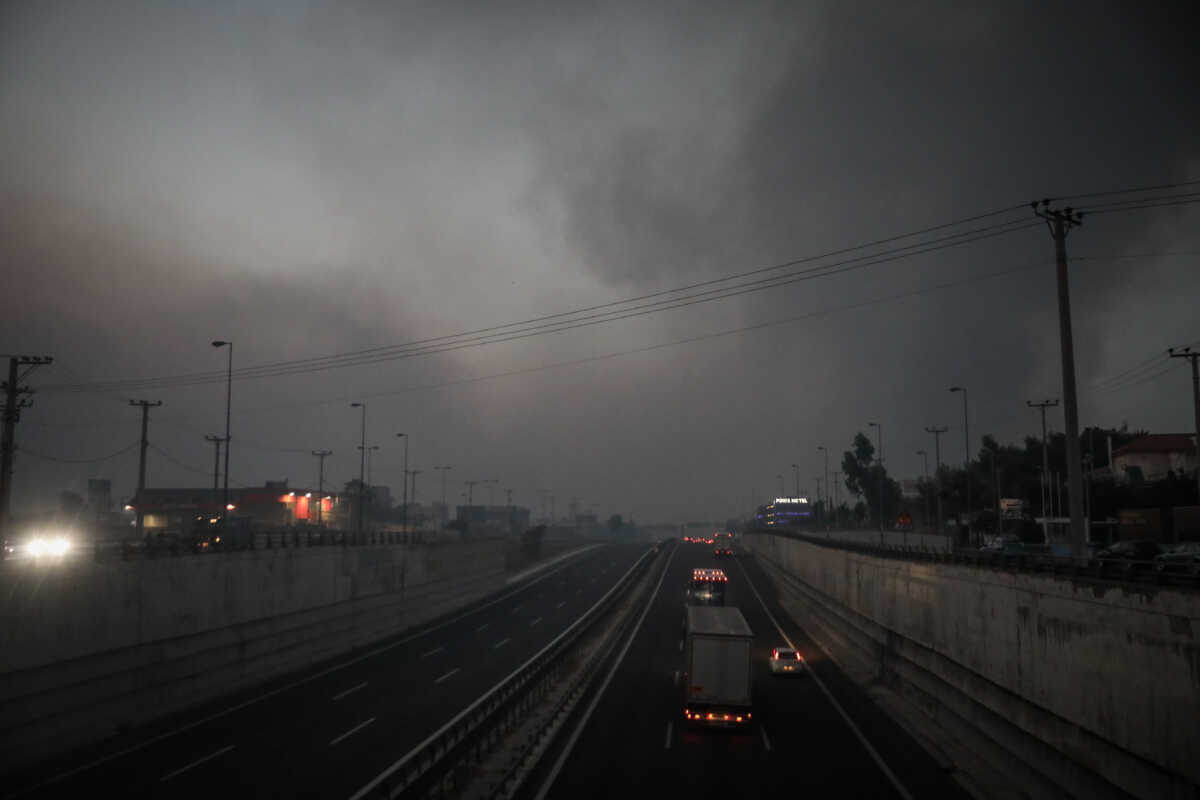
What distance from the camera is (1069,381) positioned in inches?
1156

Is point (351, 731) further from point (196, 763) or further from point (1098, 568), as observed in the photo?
point (1098, 568)

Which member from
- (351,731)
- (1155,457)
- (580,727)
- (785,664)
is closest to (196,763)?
(351,731)

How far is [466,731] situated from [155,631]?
1747 centimetres

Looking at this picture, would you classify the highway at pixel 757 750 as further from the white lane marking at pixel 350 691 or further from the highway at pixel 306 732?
the white lane marking at pixel 350 691

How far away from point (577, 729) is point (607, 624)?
106ft

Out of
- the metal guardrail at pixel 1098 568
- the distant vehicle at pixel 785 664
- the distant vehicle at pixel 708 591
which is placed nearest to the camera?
the metal guardrail at pixel 1098 568

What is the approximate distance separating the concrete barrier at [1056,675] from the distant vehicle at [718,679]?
7.65m

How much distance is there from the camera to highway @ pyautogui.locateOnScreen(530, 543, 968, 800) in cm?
2273

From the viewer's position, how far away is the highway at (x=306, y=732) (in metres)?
24.2

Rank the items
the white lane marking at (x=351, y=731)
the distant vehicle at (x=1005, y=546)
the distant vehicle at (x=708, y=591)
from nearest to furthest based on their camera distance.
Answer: the white lane marking at (x=351, y=731) → the distant vehicle at (x=1005, y=546) → the distant vehicle at (x=708, y=591)

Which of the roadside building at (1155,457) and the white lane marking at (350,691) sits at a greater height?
the roadside building at (1155,457)

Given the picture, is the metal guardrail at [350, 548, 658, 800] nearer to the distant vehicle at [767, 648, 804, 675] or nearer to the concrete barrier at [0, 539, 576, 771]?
the distant vehicle at [767, 648, 804, 675]

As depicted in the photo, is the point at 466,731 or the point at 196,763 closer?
the point at 466,731

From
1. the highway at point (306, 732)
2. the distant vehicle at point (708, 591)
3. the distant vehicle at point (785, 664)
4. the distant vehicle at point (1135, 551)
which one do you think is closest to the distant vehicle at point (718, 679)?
the highway at point (306, 732)
